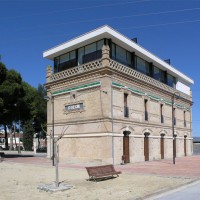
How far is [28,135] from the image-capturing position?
61219 millimetres

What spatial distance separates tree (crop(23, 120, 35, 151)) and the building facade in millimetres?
29570

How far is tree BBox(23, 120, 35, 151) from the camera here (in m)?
59.7

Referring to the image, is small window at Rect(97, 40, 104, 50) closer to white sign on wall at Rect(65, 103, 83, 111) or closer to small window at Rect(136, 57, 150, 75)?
white sign on wall at Rect(65, 103, 83, 111)

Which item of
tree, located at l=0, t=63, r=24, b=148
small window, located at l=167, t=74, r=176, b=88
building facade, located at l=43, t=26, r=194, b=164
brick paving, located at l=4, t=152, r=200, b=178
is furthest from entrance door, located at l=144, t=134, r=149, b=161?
tree, located at l=0, t=63, r=24, b=148

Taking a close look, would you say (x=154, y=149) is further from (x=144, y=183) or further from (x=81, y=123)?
(x=144, y=183)

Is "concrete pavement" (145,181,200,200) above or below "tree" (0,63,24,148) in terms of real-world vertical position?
below

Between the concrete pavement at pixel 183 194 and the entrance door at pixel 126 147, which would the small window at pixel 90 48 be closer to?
the entrance door at pixel 126 147

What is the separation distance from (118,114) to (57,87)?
23.6 ft

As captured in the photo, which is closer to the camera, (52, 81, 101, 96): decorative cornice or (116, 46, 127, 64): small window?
(52, 81, 101, 96): decorative cornice

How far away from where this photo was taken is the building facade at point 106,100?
25672 mm

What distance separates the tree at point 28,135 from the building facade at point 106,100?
29570 millimetres

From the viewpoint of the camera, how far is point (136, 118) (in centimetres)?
2906

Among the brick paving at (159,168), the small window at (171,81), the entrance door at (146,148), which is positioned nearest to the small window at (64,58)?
the brick paving at (159,168)

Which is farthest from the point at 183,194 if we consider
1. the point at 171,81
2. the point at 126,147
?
the point at 171,81
